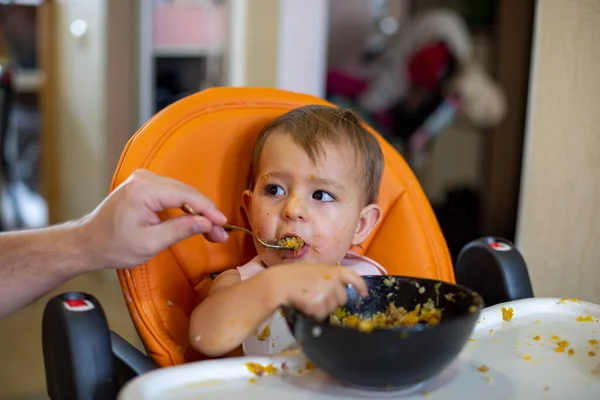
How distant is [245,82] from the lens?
2643mm

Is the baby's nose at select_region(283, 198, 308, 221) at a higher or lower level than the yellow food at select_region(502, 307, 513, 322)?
higher

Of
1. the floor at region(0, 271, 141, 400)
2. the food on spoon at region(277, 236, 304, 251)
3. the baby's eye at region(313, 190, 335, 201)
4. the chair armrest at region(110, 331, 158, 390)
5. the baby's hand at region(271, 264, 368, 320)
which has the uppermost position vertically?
the baby's eye at region(313, 190, 335, 201)

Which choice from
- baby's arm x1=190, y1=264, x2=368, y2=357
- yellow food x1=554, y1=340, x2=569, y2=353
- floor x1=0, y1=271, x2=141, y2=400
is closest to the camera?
baby's arm x1=190, y1=264, x2=368, y2=357

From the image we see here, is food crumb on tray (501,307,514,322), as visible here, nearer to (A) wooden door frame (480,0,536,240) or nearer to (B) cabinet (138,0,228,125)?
(B) cabinet (138,0,228,125)

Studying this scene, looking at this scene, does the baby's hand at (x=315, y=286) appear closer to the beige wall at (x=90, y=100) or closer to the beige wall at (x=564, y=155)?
the beige wall at (x=564, y=155)

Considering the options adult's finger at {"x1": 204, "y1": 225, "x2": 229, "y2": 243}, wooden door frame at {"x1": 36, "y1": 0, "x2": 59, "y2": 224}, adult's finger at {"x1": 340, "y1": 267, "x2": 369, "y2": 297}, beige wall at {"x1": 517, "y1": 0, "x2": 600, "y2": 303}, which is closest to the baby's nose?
adult's finger at {"x1": 204, "y1": 225, "x2": 229, "y2": 243}

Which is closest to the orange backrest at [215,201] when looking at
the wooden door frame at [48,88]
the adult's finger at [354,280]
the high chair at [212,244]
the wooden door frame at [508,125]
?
the high chair at [212,244]

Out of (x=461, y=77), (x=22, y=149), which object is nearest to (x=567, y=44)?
(x=461, y=77)

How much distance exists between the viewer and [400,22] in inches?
169

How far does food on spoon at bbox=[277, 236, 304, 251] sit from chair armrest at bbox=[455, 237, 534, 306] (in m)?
0.34

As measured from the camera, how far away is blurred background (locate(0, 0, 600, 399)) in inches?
104

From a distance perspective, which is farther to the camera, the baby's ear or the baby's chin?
the baby's ear

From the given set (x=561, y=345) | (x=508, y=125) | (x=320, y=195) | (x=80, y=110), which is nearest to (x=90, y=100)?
(x=80, y=110)

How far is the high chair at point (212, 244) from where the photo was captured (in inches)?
42.9
